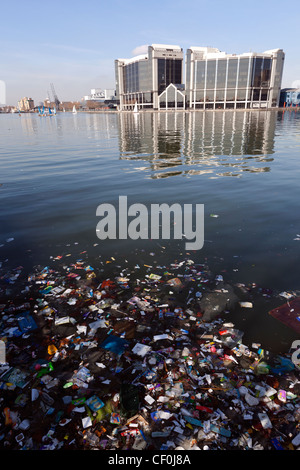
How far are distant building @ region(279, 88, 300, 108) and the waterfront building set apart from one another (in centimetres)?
5552

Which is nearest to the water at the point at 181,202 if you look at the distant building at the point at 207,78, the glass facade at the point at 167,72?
the distant building at the point at 207,78

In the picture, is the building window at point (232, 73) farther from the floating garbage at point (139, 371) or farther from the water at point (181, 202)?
the floating garbage at point (139, 371)

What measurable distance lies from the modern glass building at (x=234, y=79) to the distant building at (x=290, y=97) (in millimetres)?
5212

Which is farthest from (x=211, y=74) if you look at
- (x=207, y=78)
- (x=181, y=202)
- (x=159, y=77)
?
(x=181, y=202)

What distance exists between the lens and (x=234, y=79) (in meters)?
141

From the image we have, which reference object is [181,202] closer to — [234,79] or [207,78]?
[234,79]

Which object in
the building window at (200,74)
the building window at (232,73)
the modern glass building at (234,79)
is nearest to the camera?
the modern glass building at (234,79)

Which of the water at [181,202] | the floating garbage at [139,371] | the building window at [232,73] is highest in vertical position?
the building window at [232,73]

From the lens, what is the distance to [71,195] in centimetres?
1205

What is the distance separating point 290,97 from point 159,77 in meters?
77.7

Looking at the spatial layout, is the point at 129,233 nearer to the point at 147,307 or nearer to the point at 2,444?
the point at 147,307

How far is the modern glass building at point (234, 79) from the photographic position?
137750 mm

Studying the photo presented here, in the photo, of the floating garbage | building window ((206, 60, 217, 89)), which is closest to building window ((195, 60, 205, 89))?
building window ((206, 60, 217, 89))

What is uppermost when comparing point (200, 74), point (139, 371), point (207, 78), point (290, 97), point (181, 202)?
point (200, 74)
